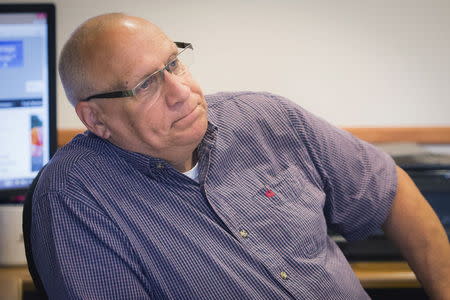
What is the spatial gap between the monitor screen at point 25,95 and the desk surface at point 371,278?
0.22m

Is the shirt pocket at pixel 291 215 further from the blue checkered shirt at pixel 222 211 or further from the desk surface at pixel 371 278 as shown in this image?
the desk surface at pixel 371 278

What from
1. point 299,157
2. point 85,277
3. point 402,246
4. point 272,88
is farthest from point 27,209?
point 272,88

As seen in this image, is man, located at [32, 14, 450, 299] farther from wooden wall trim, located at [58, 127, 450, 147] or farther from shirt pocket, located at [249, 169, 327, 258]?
wooden wall trim, located at [58, 127, 450, 147]

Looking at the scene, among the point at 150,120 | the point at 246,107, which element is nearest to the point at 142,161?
the point at 150,120

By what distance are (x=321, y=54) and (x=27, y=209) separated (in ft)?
3.93

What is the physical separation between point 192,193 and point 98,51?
13.5 inches

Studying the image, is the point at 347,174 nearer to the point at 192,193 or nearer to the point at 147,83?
the point at 192,193

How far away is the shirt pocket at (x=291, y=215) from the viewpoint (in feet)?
4.44

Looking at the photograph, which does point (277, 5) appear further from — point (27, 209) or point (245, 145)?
point (27, 209)

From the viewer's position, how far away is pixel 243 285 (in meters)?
1.26

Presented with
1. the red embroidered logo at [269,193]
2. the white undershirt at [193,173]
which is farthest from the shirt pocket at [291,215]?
the white undershirt at [193,173]

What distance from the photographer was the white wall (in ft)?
6.86

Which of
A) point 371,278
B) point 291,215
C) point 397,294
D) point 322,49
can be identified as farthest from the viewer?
point 322,49

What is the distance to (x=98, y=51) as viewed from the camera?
126 cm
